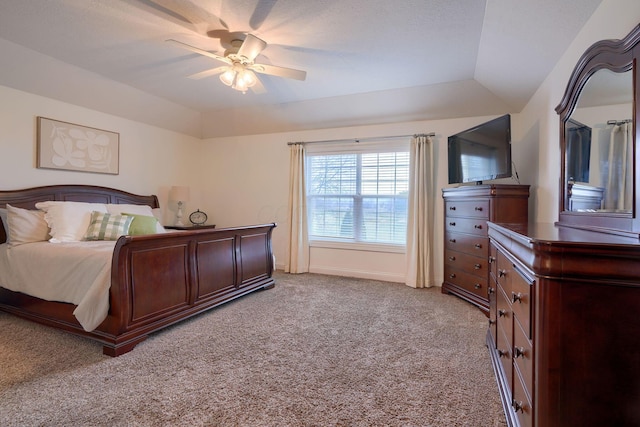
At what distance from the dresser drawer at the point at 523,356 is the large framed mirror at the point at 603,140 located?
1.96 feet

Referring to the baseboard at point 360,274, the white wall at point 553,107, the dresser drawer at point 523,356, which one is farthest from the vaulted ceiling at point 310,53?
the baseboard at point 360,274

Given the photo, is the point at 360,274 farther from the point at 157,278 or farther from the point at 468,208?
the point at 157,278

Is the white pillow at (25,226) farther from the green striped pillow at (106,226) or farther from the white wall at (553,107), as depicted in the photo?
the white wall at (553,107)

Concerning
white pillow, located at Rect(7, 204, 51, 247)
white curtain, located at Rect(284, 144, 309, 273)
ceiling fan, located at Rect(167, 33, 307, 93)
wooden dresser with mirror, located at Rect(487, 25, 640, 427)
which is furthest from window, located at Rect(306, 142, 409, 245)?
white pillow, located at Rect(7, 204, 51, 247)

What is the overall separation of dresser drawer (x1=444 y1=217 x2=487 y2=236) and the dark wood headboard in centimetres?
419

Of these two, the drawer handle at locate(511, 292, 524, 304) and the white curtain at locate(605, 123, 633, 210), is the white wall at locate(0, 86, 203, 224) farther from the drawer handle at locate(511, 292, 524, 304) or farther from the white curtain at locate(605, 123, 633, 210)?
the white curtain at locate(605, 123, 633, 210)

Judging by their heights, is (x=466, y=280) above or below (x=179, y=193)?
below

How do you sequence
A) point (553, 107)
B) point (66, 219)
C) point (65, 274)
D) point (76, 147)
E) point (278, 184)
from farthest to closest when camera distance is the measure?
point (278, 184)
point (76, 147)
point (66, 219)
point (553, 107)
point (65, 274)

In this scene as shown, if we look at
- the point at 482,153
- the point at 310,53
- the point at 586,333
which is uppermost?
the point at 310,53

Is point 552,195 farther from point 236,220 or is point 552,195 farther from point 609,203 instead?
point 236,220

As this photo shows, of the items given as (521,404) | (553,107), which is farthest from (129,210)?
(553,107)

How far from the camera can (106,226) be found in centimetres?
329

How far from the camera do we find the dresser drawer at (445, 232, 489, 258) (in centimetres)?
313

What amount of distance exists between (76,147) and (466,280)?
15.9ft
